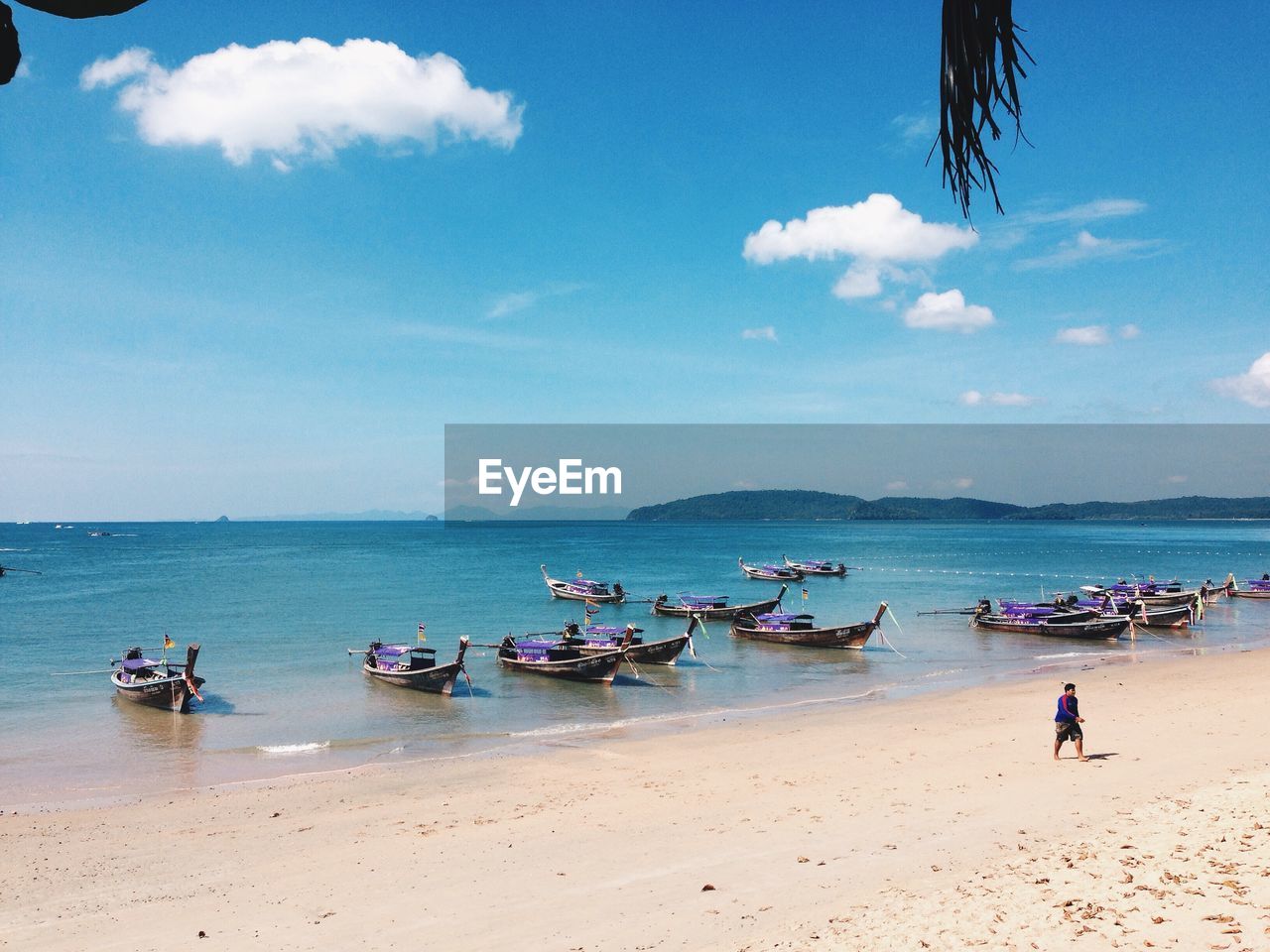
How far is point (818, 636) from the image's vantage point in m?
38.9

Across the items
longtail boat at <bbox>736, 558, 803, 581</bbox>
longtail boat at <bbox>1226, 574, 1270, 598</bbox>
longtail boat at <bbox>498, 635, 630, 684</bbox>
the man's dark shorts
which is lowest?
longtail boat at <bbox>736, 558, 803, 581</bbox>

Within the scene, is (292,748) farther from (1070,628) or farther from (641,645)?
(1070,628)

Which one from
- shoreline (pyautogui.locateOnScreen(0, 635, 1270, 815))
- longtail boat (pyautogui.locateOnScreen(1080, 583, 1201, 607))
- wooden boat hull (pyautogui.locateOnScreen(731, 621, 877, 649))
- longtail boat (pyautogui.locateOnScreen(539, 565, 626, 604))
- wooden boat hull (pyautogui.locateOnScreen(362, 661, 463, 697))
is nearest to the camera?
shoreline (pyautogui.locateOnScreen(0, 635, 1270, 815))

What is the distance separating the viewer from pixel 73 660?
119 ft

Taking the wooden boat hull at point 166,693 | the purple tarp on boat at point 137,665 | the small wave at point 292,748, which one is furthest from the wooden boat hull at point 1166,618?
the purple tarp on boat at point 137,665

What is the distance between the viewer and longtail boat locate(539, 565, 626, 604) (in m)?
60.6

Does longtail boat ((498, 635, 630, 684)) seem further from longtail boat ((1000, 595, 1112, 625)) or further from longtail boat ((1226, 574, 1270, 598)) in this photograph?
longtail boat ((1226, 574, 1270, 598))

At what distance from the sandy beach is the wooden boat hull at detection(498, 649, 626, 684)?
8809mm

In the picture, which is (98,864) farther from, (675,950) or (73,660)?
(73,660)

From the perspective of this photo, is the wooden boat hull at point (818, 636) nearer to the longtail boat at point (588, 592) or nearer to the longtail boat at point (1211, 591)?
the longtail boat at point (588, 592)

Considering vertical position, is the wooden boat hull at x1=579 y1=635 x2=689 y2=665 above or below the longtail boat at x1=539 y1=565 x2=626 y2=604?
above

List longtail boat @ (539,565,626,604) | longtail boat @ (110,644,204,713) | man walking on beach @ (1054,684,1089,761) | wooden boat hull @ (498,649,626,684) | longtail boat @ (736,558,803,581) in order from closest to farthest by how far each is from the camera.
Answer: man walking on beach @ (1054,684,1089,761) < longtail boat @ (110,644,204,713) < wooden boat hull @ (498,649,626,684) < longtail boat @ (539,565,626,604) < longtail boat @ (736,558,803,581)

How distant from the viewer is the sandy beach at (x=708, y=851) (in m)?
8.66

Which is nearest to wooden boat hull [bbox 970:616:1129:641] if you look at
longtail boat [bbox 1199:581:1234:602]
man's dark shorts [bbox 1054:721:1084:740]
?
longtail boat [bbox 1199:581:1234:602]
